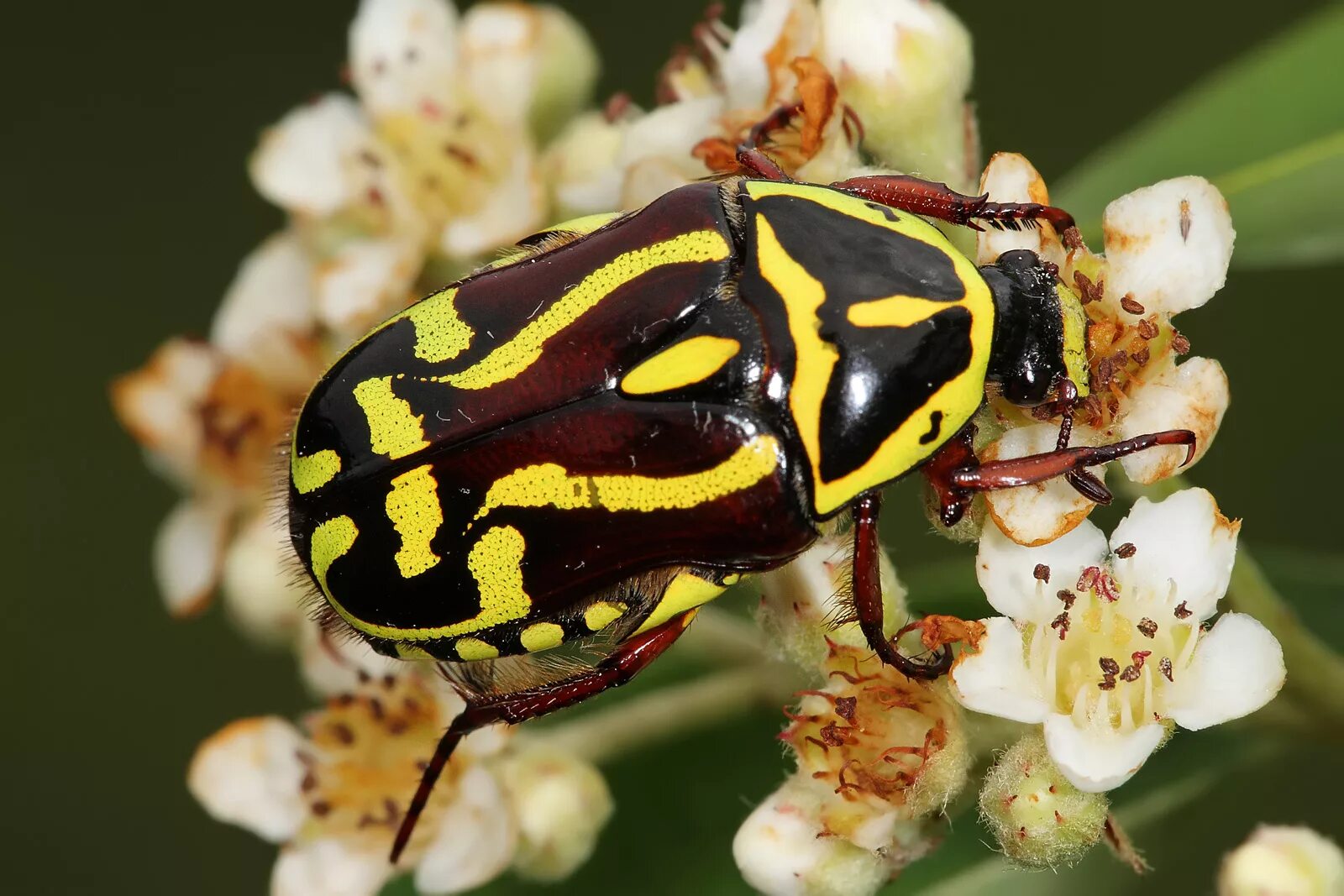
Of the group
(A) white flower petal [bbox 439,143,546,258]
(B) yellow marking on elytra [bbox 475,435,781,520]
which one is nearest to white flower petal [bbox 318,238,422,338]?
(A) white flower petal [bbox 439,143,546,258]

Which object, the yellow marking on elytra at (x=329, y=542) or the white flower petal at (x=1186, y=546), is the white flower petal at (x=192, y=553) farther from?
the white flower petal at (x=1186, y=546)

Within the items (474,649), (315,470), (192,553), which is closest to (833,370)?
(474,649)

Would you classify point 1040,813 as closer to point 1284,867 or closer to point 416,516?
point 1284,867

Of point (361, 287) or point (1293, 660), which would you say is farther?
point (361, 287)

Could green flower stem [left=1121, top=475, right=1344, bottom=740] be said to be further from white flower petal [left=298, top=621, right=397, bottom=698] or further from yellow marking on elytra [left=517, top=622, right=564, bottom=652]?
white flower petal [left=298, top=621, right=397, bottom=698]

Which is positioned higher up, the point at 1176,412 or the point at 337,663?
the point at 1176,412

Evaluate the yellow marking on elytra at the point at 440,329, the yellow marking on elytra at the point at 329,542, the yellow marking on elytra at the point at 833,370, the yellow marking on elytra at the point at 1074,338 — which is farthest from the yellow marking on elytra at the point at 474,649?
the yellow marking on elytra at the point at 1074,338

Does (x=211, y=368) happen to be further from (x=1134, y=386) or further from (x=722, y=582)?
(x=1134, y=386)
